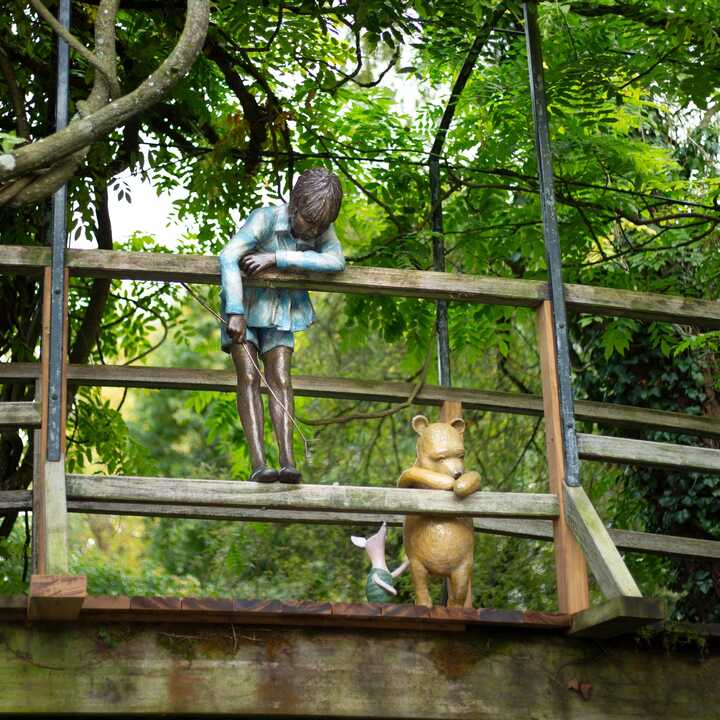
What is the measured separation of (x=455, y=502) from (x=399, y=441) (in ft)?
27.7

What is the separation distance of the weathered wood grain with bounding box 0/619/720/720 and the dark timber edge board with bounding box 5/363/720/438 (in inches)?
59.7

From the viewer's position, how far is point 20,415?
540 centimetres

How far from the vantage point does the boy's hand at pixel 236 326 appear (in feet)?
18.4

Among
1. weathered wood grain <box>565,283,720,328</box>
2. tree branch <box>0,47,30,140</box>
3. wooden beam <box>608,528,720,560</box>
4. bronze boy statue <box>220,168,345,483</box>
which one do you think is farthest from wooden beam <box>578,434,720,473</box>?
tree branch <box>0,47,30,140</box>

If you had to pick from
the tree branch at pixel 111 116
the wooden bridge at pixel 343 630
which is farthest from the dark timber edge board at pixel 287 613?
the tree branch at pixel 111 116

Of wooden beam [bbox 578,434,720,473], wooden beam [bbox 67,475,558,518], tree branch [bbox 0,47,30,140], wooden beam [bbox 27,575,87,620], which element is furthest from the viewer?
tree branch [bbox 0,47,30,140]

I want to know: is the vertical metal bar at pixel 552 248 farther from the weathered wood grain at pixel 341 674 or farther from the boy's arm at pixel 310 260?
the boy's arm at pixel 310 260

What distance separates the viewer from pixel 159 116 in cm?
869

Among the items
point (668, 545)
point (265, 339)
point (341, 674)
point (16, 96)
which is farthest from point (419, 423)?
point (16, 96)

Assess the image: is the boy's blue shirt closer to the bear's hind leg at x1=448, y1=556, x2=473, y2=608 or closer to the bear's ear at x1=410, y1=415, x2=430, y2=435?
the bear's ear at x1=410, y1=415, x2=430, y2=435

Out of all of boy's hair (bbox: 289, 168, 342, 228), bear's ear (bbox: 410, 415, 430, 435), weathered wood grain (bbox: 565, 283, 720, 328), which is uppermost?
boy's hair (bbox: 289, 168, 342, 228)

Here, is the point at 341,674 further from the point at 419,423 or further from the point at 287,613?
the point at 419,423

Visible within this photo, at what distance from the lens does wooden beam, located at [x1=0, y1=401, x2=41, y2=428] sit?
5.38 metres

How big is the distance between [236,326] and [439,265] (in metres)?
2.48
